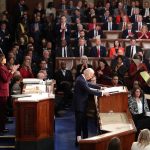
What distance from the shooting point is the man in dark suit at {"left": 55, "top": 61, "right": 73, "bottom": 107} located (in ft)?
38.0

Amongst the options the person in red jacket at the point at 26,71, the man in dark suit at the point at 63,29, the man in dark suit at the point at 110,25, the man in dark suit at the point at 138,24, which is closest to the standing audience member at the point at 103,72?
the person in red jacket at the point at 26,71

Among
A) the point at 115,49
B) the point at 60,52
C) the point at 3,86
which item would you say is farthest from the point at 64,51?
the point at 3,86

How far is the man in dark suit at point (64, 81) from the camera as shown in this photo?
11.6 meters

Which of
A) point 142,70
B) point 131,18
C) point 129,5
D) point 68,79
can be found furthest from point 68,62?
point 129,5

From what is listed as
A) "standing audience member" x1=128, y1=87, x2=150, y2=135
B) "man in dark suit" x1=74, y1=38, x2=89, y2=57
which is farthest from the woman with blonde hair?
"man in dark suit" x1=74, y1=38, x2=89, y2=57

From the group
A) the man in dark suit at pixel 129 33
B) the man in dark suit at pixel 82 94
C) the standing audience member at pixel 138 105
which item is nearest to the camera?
the man in dark suit at pixel 82 94

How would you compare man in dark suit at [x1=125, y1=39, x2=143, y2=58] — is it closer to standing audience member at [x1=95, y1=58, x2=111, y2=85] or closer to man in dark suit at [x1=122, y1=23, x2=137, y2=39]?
man in dark suit at [x1=122, y1=23, x2=137, y2=39]

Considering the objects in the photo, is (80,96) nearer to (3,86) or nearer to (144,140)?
(3,86)

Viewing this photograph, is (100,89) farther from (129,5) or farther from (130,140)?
(129,5)

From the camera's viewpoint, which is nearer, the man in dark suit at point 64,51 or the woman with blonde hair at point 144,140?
the woman with blonde hair at point 144,140

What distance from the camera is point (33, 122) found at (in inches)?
314

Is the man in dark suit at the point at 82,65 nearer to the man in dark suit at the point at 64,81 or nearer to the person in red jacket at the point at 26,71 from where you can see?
the man in dark suit at the point at 64,81

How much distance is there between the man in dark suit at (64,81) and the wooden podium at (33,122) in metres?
3.31

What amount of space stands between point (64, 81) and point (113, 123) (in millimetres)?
3803
